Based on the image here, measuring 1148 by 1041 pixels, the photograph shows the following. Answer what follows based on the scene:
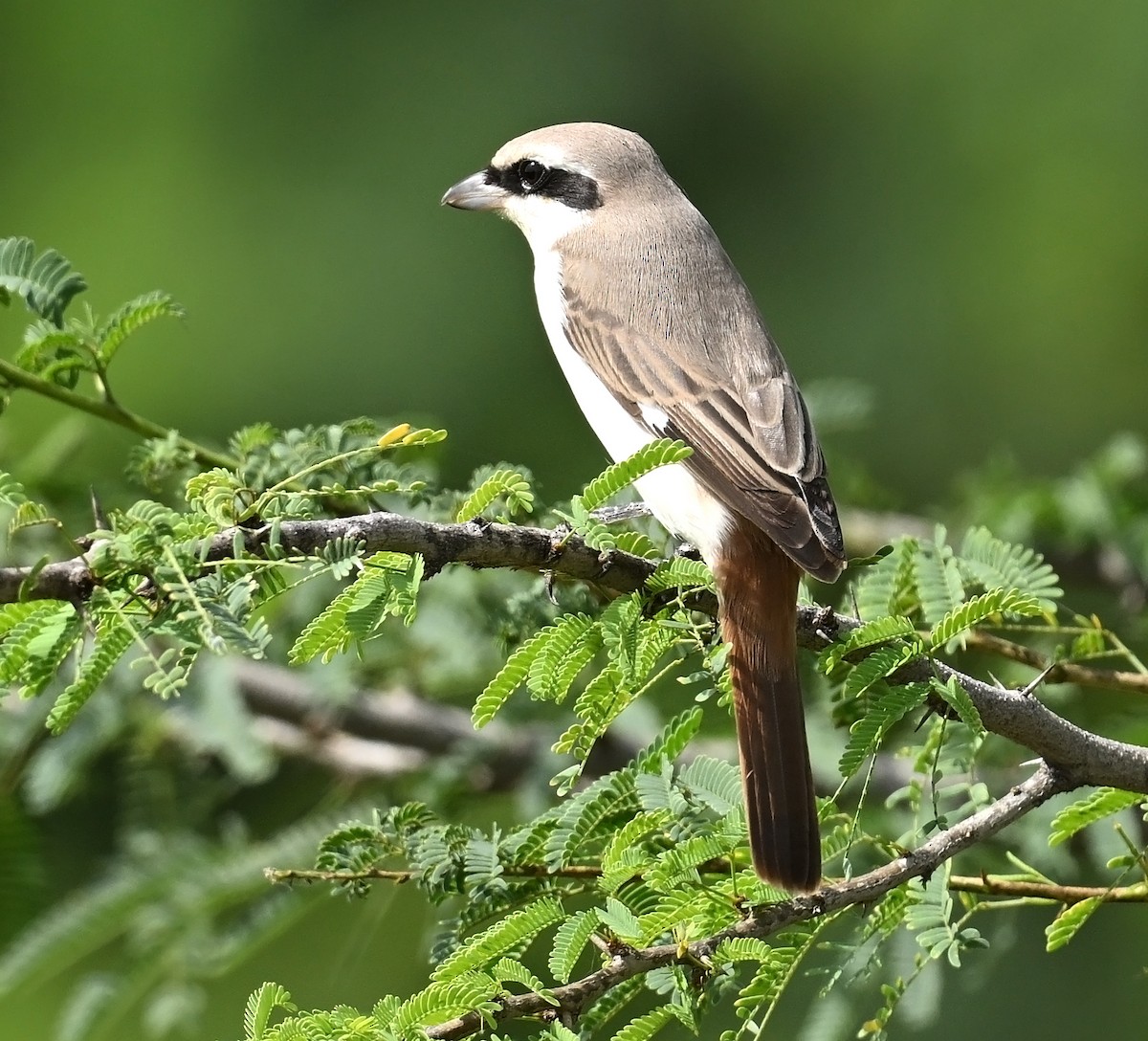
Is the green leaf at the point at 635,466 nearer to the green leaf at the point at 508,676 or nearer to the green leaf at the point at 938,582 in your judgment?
the green leaf at the point at 508,676

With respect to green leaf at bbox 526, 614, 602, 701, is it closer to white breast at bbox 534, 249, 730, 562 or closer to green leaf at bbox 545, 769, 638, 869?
green leaf at bbox 545, 769, 638, 869

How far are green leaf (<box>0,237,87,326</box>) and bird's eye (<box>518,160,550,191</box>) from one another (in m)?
1.38

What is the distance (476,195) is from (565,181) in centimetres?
25

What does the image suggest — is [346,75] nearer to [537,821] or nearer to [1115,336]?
[1115,336]

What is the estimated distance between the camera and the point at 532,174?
382 centimetres

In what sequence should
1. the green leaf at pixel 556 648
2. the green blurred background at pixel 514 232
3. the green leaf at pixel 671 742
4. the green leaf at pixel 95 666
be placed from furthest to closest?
the green blurred background at pixel 514 232 → the green leaf at pixel 671 742 → the green leaf at pixel 556 648 → the green leaf at pixel 95 666

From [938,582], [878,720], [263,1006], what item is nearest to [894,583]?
[938,582]

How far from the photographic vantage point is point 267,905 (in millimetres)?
3502

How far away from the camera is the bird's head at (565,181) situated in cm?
376

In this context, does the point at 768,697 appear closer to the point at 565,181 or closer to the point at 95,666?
the point at 95,666

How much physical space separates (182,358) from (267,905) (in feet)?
12.6

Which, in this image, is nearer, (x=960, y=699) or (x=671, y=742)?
(x=960, y=699)

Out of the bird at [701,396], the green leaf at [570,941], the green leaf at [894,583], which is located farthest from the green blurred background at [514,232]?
the green leaf at [570,941]

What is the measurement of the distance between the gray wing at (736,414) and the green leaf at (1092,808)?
19.6 inches
